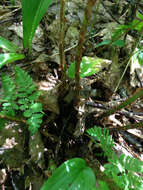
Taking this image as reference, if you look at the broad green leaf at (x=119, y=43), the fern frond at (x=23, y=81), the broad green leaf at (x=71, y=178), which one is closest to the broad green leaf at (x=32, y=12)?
the fern frond at (x=23, y=81)

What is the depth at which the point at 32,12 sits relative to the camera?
0.94m

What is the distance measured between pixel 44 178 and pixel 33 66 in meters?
0.74

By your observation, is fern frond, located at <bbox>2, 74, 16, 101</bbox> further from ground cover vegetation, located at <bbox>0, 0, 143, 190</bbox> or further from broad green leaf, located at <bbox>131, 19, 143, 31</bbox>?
broad green leaf, located at <bbox>131, 19, 143, 31</bbox>

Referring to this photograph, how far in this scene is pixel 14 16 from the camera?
1.35 metres

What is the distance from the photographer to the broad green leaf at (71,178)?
0.63 metres

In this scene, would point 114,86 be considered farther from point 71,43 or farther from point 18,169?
point 18,169

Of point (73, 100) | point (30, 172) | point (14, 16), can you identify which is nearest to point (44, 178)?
point (30, 172)

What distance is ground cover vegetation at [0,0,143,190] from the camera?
694mm

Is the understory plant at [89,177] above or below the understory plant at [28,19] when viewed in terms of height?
below

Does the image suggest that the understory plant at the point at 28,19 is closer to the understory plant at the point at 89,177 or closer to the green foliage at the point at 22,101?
the green foliage at the point at 22,101

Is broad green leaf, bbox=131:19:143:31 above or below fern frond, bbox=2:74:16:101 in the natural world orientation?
above

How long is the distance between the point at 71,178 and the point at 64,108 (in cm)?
42

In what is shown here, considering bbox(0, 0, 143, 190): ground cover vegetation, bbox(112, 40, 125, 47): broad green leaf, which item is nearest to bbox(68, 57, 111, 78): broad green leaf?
bbox(0, 0, 143, 190): ground cover vegetation

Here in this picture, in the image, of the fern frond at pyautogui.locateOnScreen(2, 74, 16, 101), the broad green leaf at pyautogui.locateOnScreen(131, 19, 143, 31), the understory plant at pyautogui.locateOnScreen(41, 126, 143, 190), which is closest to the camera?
the understory plant at pyautogui.locateOnScreen(41, 126, 143, 190)
